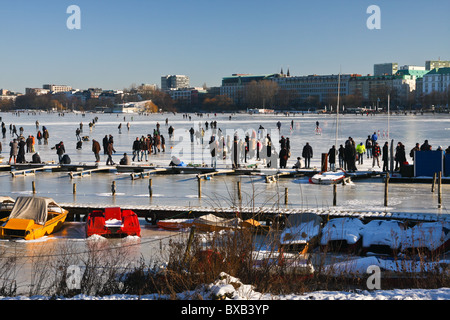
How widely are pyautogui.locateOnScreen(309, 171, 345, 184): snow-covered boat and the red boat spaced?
7257 mm

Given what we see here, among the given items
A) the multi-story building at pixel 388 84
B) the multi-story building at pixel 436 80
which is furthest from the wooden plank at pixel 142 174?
the multi-story building at pixel 436 80

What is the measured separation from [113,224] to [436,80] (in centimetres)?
15972

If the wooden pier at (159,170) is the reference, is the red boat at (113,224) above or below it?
below

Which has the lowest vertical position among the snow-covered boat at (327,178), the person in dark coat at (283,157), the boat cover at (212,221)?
the boat cover at (212,221)

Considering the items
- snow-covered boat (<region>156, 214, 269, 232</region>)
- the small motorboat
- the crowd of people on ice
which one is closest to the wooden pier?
the crowd of people on ice

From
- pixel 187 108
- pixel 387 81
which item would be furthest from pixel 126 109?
pixel 387 81

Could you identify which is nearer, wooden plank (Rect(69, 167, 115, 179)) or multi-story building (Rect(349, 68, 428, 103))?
wooden plank (Rect(69, 167, 115, 179))

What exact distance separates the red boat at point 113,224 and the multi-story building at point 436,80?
15614 centimetres

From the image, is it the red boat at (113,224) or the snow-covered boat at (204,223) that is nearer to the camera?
the snow-covered boat at (204,223)

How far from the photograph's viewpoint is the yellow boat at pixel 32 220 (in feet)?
38.5

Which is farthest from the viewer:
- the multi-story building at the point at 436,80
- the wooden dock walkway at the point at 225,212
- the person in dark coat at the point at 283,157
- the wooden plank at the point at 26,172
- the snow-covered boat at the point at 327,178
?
the multi-story building at the point at 436,80

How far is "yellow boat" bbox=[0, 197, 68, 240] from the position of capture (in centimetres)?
1173

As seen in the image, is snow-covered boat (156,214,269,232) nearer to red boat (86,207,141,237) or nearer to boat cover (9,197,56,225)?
red boat (86,207,141,237)

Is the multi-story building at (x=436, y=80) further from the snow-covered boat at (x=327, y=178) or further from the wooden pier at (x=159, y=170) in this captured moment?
the snow-covered boat at (x=327, y=178)
